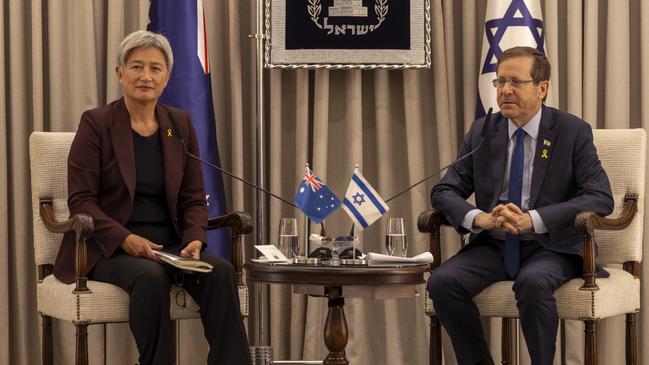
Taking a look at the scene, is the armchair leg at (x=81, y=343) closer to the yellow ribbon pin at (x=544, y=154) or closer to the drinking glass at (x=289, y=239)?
the drinking glass at (x=289, y=239)

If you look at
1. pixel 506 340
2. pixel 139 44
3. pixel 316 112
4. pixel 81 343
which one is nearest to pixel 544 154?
pixel 506 340

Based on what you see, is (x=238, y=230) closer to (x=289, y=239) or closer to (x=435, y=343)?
(x=289, y=239)

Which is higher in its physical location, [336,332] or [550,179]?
[550,179]

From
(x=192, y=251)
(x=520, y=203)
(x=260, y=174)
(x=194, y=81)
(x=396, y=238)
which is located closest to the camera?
(x=396, y=238)

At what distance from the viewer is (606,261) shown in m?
4.12

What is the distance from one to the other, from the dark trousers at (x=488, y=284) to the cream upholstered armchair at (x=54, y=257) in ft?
2.60

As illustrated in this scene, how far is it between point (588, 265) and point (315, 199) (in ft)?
3.31

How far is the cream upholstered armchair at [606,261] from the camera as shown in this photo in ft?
12.0

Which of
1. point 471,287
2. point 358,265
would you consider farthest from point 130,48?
point 471,287

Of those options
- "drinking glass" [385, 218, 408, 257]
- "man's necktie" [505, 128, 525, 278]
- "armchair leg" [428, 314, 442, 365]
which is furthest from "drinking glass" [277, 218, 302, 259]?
"man's necktie" [505, 128, 525, 278]

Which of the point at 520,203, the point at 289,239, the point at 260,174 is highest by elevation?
the point at 260,174

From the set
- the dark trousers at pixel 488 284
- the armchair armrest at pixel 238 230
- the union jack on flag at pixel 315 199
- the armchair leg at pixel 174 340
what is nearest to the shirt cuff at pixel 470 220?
the dark trousers at pixel 488 284

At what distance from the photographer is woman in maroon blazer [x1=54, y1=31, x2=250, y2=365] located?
3.61 meters

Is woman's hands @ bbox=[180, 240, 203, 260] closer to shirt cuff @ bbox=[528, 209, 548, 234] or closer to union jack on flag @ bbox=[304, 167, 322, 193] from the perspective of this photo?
union jack on flag @ bbox=[304, 167, 322, 193]
